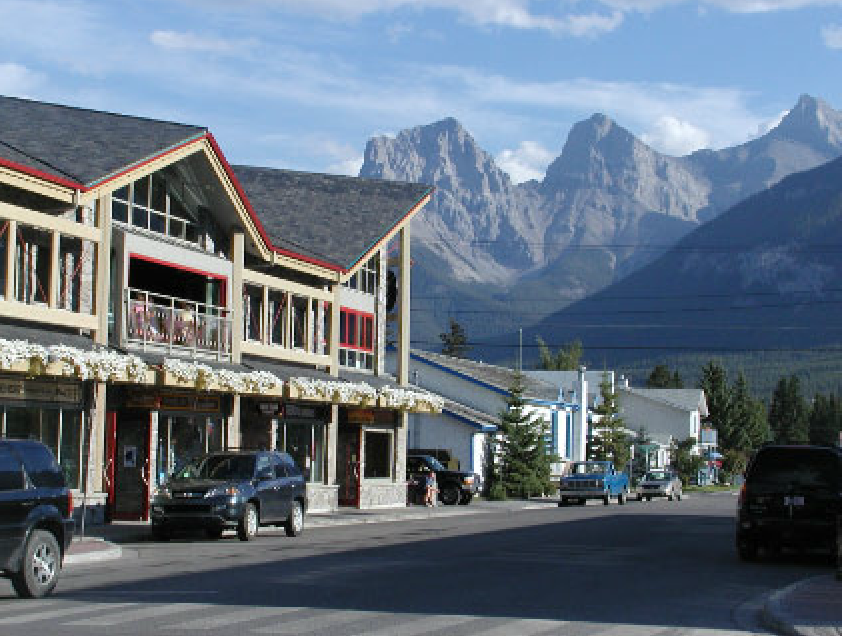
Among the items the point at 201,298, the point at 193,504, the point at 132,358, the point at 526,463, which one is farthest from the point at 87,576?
the point at 526,463

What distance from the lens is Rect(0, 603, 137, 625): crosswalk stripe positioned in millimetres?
13773

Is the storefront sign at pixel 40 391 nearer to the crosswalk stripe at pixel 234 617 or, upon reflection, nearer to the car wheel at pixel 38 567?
the car wheel at pixel 38 567

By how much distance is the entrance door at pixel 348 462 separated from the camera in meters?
45.7

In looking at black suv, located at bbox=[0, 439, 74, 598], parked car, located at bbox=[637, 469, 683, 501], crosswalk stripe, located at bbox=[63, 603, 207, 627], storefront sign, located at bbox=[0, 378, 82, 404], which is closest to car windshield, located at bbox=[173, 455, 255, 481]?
storefront sign, located at bbox=[0, 378, 82, 404]

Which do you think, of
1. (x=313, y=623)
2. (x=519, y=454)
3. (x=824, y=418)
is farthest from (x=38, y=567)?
(x=824, y=418)

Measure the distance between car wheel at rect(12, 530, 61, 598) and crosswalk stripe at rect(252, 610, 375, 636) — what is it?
3.84 m

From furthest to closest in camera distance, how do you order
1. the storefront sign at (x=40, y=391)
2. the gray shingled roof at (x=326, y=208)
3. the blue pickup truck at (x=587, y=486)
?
the blue pickup truck at (x=587, y=486) → the gray shingled roof at (x=326, y=208) → the storefront sign at (x=40, y=391)

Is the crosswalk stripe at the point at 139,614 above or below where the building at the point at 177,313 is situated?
below

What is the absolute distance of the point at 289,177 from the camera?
50875mm

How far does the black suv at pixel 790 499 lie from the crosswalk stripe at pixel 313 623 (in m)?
11.2

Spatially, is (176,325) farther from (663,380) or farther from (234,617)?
(663,380)

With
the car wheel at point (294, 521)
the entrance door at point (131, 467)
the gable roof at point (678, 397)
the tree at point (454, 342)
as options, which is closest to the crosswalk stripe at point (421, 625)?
the car wheel at point (294, 521)

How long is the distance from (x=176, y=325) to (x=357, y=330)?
509 inches

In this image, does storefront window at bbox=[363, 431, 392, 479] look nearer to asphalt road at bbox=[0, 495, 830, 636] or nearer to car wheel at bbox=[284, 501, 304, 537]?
car wheel at bbox=[284, 501, 304, 537]
